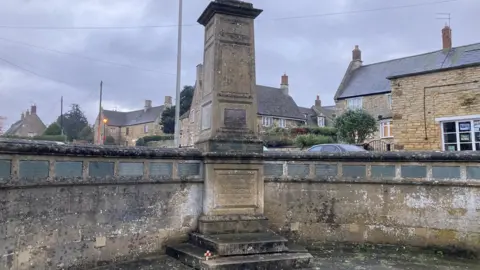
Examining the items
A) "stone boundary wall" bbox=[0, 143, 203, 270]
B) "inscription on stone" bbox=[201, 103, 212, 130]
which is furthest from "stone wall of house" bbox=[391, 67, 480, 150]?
"stone boundary wall" bbox=[0, 143, 203, 270]

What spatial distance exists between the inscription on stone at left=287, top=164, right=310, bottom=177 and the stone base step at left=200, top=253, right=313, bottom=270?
1.93 metres

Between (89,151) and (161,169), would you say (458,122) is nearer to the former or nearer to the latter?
(161,169)

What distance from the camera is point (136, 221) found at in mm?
5902

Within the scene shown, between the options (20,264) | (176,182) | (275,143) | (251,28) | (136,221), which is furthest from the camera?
(275,143)

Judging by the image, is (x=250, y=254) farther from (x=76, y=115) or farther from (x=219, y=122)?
(x=76, y=115)

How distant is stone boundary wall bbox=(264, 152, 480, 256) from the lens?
6.72m

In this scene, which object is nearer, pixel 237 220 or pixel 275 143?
pixel 237 220

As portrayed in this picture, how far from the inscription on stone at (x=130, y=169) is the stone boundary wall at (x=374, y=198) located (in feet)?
8.13

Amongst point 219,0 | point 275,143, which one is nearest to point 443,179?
point 219,0

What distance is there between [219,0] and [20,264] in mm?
5160

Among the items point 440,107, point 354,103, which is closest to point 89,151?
point 440,107

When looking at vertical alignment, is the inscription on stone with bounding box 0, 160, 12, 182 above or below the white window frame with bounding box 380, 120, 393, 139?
below

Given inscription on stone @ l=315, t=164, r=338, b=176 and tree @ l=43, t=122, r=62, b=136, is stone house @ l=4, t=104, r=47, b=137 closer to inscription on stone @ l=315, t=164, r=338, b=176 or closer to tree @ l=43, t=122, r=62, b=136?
tree @ l=43, t=122, r=62, b=136

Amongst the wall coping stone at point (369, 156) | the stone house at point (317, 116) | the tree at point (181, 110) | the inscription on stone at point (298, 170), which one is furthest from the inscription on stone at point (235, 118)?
the tree at point (181, 110)
